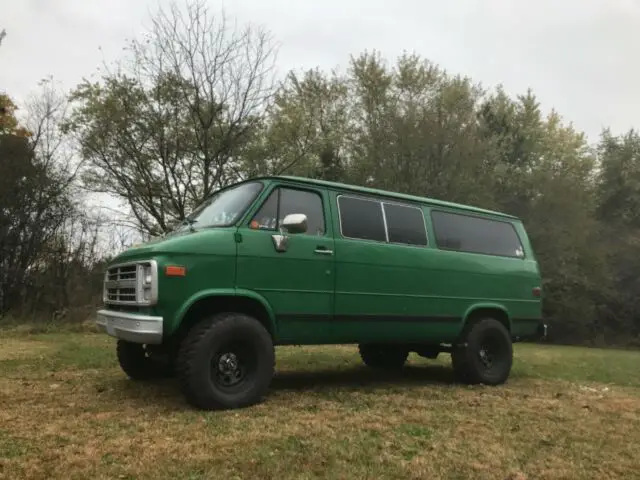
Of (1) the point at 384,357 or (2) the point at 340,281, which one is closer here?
(2) the point at 340,281

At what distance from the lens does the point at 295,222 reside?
552cm

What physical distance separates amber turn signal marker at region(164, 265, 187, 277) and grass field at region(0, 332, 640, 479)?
124 centimetres

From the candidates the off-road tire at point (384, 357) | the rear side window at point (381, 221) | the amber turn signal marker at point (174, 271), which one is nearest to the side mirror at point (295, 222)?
the rear side window at point (381, 221)

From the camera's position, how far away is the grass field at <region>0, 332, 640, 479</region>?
3.80 m

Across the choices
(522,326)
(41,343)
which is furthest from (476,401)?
(41,343)

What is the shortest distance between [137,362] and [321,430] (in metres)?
2.99

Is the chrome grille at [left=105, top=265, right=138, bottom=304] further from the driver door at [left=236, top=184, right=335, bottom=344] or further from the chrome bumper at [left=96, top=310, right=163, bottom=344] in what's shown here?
the driver door at [left=236, top=184, right=335, bottom=344]

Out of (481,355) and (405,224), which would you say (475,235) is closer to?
(405,224)

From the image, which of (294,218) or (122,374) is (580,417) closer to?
(294,218)

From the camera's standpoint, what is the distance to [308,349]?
1101cm

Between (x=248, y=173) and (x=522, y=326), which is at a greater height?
(x=248, y=173)

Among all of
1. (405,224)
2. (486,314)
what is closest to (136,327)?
(405,224)

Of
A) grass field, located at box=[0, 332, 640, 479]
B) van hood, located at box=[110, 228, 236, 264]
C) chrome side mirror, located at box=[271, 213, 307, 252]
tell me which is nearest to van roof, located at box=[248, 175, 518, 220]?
chrome side mirror, located at box=[271, 213, 307, 252]

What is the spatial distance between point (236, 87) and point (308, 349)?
10167 mm
